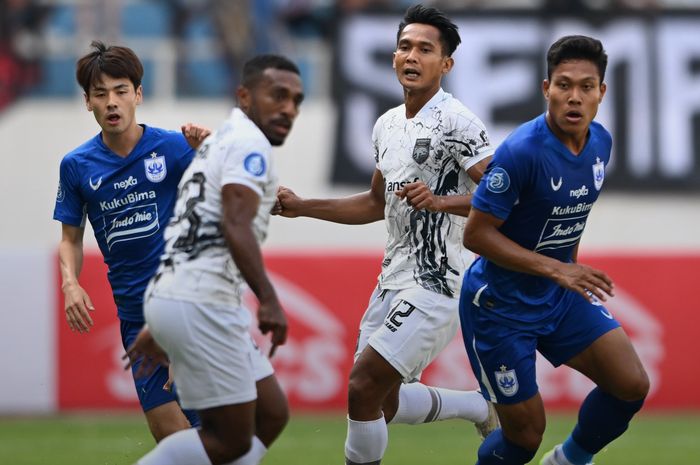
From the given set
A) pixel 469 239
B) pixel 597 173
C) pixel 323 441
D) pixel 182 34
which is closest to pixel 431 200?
pixel 469 239

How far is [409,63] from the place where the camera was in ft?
23.7

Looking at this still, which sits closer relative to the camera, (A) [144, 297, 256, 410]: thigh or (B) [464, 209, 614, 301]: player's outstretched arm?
(A) [144, 297, 256, 410]: thigh

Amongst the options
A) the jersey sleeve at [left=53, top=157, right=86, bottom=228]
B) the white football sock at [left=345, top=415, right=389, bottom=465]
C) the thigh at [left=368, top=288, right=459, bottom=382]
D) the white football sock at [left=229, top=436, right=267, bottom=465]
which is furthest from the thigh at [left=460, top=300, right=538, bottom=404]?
the jersey sleeve at [left=53, top=157, right=86, bottom=228]

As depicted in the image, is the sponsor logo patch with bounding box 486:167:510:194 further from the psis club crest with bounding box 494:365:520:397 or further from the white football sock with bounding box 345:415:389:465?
the white football sock with bounding box 345:415:389:465

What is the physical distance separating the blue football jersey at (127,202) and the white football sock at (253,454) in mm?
1409

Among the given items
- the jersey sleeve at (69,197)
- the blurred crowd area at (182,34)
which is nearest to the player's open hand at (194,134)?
the jersey sleeve at (69,197)

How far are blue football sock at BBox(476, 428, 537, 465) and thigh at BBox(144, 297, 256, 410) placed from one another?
66.0 inches

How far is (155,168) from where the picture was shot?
7062 millimetres

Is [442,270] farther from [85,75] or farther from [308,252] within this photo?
[308,252]

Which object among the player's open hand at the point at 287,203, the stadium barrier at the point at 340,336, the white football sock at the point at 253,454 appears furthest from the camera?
the stadium barrier at the point at 340,336

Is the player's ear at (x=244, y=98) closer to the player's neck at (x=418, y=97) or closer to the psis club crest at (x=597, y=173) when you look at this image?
the player's neck at (x=418, y=97)

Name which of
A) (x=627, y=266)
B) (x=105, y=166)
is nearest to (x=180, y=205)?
(x=105, y=166)

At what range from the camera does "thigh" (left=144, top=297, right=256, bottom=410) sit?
561cm

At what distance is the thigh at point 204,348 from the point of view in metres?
5.61
